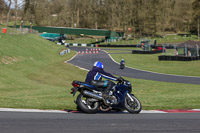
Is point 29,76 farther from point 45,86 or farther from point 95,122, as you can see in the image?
point 95,122

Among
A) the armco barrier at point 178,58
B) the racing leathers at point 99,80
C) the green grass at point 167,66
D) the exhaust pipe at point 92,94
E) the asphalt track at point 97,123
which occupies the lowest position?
the green grass at point 167,66

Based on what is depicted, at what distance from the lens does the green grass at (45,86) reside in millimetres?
12562

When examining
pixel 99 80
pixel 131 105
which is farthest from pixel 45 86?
pixel 131 105

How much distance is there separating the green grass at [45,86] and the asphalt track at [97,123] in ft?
7.37

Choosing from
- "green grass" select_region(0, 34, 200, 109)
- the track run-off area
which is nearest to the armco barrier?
→ "green grass" select_region(0, 34, 200, 109)

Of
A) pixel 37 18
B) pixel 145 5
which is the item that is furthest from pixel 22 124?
pixel 37 18

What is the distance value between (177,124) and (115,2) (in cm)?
11826

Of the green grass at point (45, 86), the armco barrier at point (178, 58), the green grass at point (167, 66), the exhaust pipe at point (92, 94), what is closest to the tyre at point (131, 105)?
the exhaust pipe at point (92, 94)

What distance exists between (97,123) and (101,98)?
6.13 feet

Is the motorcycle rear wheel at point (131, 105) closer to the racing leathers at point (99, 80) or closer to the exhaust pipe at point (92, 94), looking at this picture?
the racing leathers at point (99, 80)

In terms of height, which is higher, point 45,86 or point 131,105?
point 131,105

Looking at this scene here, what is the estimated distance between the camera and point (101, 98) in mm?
9930

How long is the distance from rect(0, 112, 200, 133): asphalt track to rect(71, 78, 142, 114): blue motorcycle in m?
0.36

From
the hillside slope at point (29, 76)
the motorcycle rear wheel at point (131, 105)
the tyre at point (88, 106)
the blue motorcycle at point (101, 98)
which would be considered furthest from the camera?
the hillside slope at point (29, 76)
